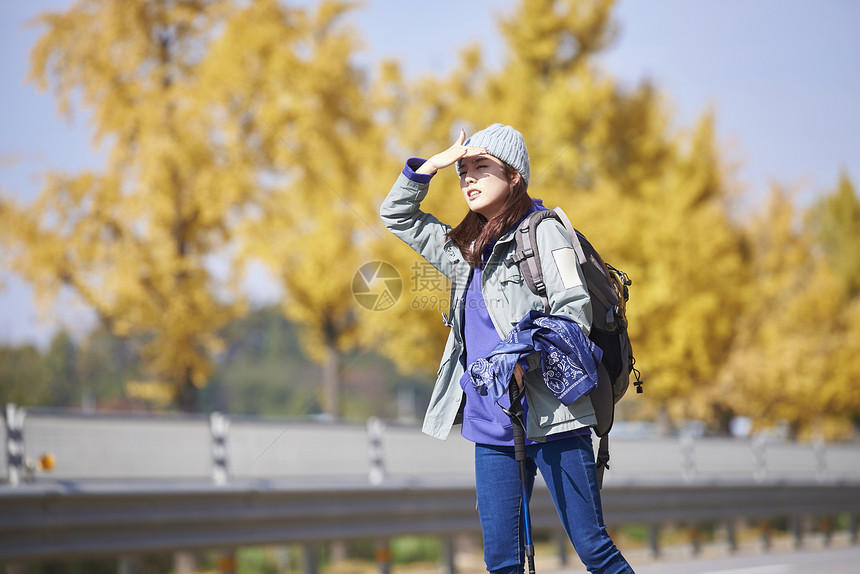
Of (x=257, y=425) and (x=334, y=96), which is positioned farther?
(x=334, y=96)

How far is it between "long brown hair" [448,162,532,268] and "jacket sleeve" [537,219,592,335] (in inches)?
5.5

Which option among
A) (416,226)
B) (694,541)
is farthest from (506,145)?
(694,541)

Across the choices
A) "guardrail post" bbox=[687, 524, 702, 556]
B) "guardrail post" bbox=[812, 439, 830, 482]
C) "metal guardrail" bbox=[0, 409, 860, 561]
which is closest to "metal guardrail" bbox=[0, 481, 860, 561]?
"metal guardrail" bbox=[0, 409, 860, 561]

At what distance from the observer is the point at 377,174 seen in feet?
50.8

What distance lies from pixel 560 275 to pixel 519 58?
54.7 feet

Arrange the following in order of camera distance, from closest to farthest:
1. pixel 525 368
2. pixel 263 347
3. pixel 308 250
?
pixel 525 368, pixel 308 250, pixel 263 347

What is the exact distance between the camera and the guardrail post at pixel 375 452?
26.9 feet

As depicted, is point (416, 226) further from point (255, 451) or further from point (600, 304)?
point (255, 451)

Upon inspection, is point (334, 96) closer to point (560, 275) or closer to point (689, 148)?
point (689, 148)

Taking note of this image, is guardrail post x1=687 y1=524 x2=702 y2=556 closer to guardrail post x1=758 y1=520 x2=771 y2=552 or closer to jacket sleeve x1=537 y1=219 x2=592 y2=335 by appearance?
guardrail post x1=758 y1=520 x2=771 y2=552

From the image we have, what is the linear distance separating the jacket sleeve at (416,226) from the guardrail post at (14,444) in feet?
13.6

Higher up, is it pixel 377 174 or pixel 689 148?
pixel 689 148

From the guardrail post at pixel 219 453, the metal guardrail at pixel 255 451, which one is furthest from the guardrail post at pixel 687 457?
the guardrail post at pixel 219 453

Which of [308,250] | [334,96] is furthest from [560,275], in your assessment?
[334,96]
